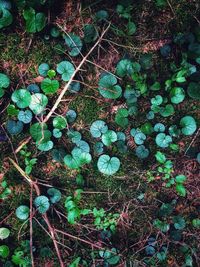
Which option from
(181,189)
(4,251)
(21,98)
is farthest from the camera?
(181,189)

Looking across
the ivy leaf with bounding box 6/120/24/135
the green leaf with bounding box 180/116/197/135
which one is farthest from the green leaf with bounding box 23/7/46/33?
the green leaf with bounding box 180/116/197/135

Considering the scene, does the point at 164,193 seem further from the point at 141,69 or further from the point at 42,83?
the point at 42,83

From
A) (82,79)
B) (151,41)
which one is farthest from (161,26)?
(82,79)

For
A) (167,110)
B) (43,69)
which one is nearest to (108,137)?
(167,110)

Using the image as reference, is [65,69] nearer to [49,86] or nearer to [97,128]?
[49,86]

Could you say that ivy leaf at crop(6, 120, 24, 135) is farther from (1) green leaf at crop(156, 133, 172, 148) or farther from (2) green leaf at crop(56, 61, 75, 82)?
(1) green leaf at crop(156, 133, 172, 148)
